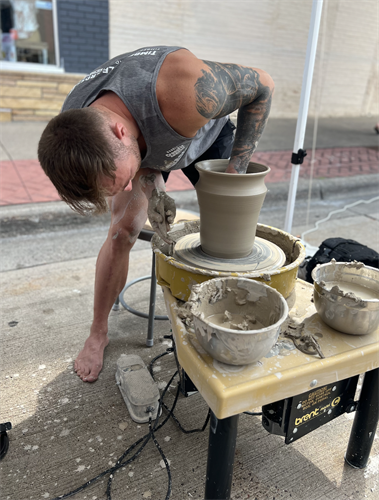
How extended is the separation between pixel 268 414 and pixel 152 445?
577mm

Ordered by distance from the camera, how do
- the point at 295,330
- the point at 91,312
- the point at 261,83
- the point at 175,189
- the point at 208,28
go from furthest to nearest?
the point at 208,28
the point at 175,189
the point at 91,312
the point at 261,83
the point at 295,330

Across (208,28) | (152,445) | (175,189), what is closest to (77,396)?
(152,445)

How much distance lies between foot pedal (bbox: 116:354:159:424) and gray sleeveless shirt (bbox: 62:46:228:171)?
96 centimetres

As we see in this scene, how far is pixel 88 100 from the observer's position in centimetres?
157

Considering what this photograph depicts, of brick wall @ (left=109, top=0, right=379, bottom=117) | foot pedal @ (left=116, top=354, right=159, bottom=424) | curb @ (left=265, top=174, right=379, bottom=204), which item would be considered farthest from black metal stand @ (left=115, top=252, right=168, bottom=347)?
brick wall @ (left=109, top=0, right=379, bottom=117)

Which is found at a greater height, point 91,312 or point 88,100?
point 88,100

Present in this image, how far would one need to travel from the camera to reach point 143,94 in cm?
148

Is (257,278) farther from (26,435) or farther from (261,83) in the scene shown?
(26,435)

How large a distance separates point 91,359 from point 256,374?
1.18m

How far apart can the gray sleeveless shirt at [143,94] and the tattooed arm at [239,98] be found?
0.16 meters

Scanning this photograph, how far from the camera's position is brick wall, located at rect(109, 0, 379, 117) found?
610 cm

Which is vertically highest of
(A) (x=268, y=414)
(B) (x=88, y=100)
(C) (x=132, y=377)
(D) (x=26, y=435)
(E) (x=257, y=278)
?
(B) (x=88, y=100)

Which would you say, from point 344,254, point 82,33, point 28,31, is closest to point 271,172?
point 344,254

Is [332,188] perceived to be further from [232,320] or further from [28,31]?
[28,31]
